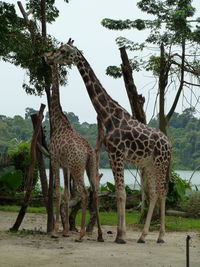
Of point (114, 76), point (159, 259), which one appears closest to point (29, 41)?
point (159, 259)

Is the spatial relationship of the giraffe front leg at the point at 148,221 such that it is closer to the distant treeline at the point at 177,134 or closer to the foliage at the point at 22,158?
the foliage at the point at 22,158

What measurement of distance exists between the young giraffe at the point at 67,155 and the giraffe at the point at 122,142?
0.40 m

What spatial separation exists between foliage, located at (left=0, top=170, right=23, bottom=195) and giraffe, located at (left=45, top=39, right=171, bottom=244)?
19.5 feet

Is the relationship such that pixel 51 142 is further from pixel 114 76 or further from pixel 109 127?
pixel 114 76

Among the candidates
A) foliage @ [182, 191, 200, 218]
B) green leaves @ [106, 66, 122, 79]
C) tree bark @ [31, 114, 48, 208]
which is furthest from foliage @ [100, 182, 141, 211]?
tree bark @ [31, 114, 48, 208]

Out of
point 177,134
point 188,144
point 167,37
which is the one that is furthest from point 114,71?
point 177,134

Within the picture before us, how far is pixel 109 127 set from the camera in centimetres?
909

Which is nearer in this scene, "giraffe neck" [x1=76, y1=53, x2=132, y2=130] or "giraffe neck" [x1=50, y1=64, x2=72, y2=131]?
"giraffe neck" [x1=76, y1=53, x2=132, y2=130]

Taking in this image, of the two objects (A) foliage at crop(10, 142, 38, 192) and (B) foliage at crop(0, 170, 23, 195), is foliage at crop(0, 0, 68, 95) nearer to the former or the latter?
(B) foliage at crop(0, 170, 23, 195)

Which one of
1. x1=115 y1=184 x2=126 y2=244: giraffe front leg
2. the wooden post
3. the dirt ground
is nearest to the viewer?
the dirt ground

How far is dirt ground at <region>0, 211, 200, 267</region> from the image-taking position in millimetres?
6750

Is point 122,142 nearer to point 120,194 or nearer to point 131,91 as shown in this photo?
point 120,194

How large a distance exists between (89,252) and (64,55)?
136 inches

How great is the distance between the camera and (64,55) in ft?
30.2
